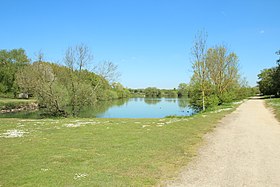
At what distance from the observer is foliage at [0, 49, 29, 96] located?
78.0 m

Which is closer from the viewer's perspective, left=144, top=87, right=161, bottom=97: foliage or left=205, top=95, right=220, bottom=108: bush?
left=205, top=95, right=220, bottom=108: bush

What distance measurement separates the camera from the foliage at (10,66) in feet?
256

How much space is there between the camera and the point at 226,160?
8.82 metres

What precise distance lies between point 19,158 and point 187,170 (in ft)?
19.1

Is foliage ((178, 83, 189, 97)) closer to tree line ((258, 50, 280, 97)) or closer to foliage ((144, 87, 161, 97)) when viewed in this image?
tree line ((258, 50, 280, 97))

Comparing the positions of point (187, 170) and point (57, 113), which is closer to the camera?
point (187, 170)

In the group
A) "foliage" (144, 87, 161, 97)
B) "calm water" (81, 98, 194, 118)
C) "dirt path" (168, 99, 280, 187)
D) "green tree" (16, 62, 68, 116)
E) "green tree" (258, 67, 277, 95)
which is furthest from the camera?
"foliage" (144, 87, 161, 97)

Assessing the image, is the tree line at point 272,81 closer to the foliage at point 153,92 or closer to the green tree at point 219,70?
the green tree at point 219,70

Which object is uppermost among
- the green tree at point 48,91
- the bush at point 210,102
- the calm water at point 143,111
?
the green tree at point 48,91

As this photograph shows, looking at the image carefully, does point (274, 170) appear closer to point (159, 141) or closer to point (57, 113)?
point (159, 141)

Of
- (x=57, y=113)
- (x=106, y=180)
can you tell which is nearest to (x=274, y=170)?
(x=106, y=180)

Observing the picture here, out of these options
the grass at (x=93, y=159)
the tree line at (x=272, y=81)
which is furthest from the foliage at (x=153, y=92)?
the grass at (x=93, y=159)

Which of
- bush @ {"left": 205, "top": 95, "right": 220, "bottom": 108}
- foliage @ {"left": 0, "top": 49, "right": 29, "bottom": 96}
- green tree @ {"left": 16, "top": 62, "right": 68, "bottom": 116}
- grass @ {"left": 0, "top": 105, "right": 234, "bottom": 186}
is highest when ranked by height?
foliage @ {"left": 0, "top": 49, "right": 29, "bottom": 96}

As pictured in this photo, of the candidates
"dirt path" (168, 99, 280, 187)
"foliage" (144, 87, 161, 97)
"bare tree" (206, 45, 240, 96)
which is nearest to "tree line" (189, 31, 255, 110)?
"bare tree" (206, 45, 240, 96)
